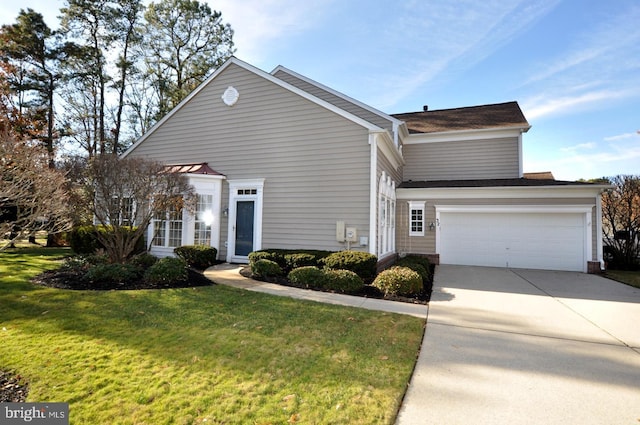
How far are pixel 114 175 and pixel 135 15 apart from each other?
1988 centimetres

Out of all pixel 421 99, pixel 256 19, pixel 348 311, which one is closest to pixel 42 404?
pixel 348 311

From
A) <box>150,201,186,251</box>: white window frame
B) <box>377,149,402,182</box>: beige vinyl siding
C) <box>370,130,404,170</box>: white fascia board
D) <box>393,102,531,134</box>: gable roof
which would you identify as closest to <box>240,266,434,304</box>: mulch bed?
<box>150,201,186,251</box>: white window frame

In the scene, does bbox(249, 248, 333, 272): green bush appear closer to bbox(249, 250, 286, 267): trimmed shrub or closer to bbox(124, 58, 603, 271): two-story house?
bbox(249, 250, 286, 267): trimmed shrub

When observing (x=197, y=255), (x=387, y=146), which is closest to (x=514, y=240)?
(x=387, y=146)

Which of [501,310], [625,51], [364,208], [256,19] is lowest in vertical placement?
[501,310]

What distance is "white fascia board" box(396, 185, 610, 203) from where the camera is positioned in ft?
35.5

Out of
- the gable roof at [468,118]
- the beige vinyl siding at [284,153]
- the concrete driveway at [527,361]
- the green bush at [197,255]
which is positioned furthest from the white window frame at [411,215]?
the green bush at [197,255]

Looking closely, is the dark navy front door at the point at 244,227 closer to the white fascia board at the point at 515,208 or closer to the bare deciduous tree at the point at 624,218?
the white fascia board at the point at 515,208

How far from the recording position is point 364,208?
8.96m

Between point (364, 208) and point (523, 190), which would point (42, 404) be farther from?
point (523, 190)

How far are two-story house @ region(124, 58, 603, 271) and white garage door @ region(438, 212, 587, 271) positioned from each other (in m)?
0.04

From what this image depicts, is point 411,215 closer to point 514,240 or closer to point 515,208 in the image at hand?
point 515,208

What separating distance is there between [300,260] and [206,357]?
16.9ft

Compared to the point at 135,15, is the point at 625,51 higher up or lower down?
lower down
